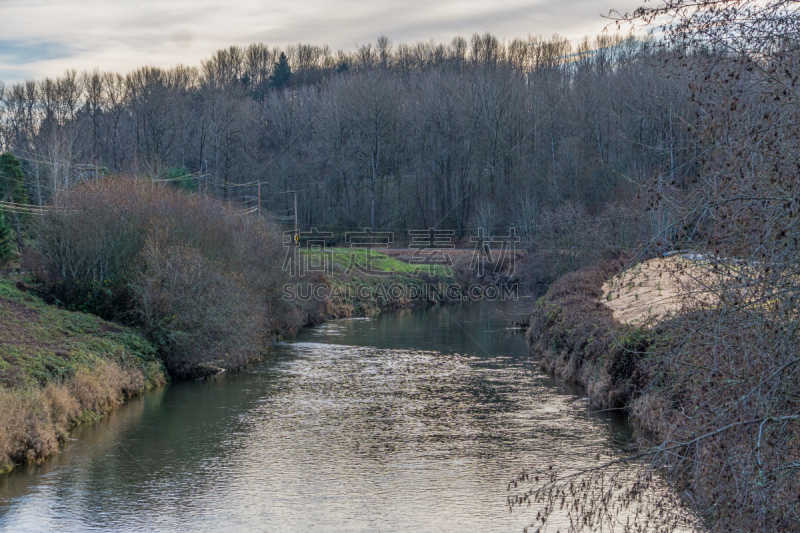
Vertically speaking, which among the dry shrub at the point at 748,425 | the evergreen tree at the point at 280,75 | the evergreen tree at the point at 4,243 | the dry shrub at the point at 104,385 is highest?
the evergreen tree at the point at 280,75

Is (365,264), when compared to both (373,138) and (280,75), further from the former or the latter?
(280,75)

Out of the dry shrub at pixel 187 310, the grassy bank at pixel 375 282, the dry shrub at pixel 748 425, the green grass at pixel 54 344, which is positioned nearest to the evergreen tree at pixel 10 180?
the grassy bank at pixel 375 282

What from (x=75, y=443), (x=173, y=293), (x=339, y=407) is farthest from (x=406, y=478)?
(x=173, y=293)

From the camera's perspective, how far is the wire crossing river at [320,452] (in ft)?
43.9

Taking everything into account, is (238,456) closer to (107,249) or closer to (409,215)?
(107,249)

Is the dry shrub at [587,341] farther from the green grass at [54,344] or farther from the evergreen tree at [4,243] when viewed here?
the evergreen tree at [4,243]

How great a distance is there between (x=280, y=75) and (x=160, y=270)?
76.2 metres

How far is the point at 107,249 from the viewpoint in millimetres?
28422

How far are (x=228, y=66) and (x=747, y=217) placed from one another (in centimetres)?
10013

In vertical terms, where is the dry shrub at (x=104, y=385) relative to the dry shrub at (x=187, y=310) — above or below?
below

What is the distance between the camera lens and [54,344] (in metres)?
21.7

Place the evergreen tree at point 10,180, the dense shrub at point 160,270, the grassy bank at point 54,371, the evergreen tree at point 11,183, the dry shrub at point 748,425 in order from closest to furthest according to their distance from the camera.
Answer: the dry shrub at point 748,425, the grassy bank at point 54,371, the dense shrub at point 160,270, the evergreen tree at point 11,183, the evergreen tree at point 10,180

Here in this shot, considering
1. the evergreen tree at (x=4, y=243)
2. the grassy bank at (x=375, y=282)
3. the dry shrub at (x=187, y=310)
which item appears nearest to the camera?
the dry shrub at (x=187, y=310)

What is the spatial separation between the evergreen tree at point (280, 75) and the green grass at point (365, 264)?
46.0 m
